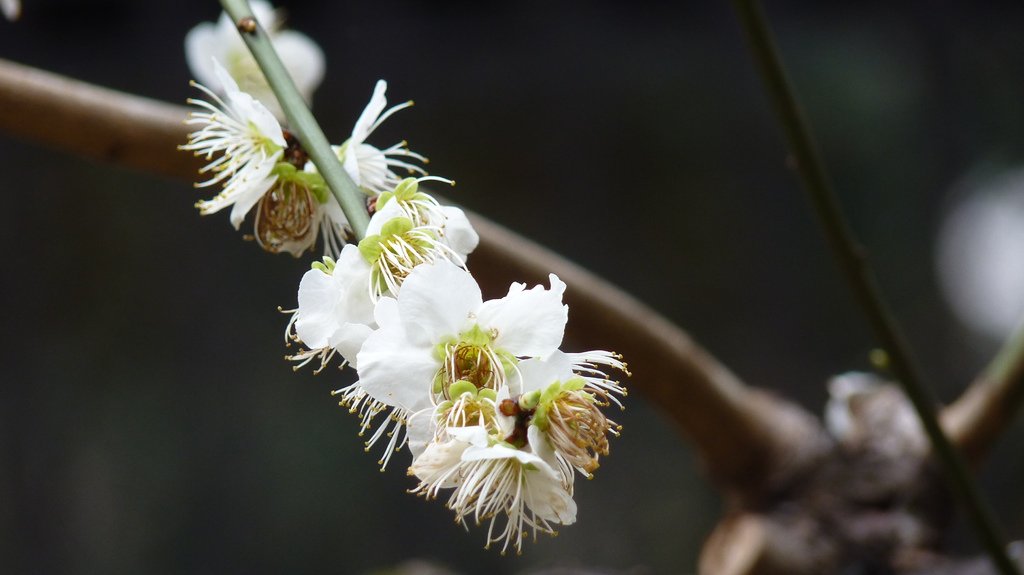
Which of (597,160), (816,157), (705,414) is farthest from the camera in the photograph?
(597,160)

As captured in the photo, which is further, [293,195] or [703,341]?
[703,341]

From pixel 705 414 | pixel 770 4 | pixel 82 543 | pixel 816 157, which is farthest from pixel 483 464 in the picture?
pixel 770 4

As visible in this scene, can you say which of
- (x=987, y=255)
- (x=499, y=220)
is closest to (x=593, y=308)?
(x=499, y=220)

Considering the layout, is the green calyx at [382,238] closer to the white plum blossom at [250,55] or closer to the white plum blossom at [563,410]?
the white plum blossom at [563,410]

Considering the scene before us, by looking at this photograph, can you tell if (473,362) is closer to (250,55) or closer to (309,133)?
(309,133)

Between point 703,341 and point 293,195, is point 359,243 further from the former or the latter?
point 703,341

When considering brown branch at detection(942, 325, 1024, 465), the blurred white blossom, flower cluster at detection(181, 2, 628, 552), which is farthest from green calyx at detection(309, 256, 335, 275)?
the blurred white blossom

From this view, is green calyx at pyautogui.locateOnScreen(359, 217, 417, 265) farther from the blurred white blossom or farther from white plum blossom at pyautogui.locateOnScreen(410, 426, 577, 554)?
the blurred white blossom
